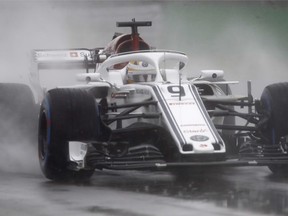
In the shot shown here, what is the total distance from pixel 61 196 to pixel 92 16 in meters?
13.5

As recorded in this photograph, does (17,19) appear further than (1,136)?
Yes

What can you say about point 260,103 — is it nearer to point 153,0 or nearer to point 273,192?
point 273,192

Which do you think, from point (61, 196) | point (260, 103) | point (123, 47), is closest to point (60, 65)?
point (123, 47)

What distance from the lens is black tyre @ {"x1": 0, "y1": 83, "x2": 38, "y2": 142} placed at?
1289 cm

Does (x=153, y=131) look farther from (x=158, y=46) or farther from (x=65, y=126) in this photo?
(x=158, y=46)

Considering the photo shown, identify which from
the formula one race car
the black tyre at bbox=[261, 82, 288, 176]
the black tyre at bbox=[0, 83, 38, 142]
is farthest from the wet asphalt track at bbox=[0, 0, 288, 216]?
the black tyre at bbox=[261, 82, 288, 176]

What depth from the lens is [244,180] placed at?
1070cm

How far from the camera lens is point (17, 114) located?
1305 cm

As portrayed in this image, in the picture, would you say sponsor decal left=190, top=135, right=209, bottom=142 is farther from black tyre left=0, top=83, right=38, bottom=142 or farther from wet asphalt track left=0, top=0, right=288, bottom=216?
black tyre left=0, top=83, right=38, bottom=142

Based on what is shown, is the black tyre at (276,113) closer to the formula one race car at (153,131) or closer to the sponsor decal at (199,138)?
the formula one race car at (153,131)

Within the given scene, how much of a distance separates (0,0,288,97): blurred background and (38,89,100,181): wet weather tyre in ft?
28.6

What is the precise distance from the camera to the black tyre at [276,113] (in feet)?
35.8

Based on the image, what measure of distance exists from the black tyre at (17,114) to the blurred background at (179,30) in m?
5.87

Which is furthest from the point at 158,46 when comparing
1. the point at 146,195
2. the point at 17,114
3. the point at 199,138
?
the point at 146,195
